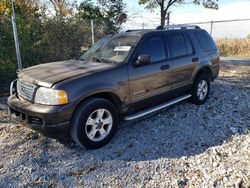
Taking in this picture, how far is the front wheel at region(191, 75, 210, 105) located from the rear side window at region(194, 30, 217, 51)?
71 centimetres

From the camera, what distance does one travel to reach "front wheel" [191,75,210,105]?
571cm

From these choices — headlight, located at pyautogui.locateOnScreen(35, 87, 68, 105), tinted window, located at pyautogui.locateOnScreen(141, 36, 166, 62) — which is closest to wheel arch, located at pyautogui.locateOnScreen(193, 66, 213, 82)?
tinted window, located at pyautogui.locateOnScreen(141, 36, 166, 62)

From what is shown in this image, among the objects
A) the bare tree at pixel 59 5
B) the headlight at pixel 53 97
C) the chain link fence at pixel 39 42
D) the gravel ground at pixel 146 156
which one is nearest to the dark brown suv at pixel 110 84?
the headlight at pixel 53 97

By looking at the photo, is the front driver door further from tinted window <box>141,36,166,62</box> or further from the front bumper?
the front bumper

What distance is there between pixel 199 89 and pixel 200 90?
0.05 m

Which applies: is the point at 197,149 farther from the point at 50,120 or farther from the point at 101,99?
the point at 50,120

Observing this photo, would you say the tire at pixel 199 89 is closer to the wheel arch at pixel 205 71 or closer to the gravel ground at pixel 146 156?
the wheel arch at pixel 205 71

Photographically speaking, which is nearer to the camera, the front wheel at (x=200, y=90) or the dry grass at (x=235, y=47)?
the front wheel at (x=200, y=90)

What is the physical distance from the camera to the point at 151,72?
4.47 metres

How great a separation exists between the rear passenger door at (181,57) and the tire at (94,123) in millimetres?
1775

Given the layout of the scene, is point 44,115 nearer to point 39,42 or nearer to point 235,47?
point 39,42

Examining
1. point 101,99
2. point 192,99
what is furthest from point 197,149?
point 192,99

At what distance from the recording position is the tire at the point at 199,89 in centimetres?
571

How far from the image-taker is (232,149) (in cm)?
383
